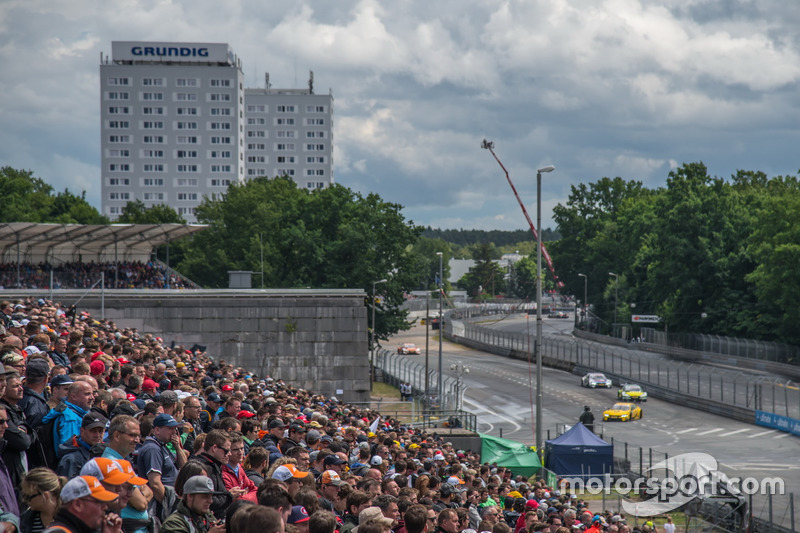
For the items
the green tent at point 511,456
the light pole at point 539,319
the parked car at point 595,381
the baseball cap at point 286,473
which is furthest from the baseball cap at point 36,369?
the parked car at point 595,381

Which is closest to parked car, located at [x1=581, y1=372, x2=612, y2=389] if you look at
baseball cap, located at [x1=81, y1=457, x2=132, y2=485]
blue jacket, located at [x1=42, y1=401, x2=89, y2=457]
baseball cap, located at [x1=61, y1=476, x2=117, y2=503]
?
blue jacket, located at [x1=42, y1=401, x2=89, y2=457]

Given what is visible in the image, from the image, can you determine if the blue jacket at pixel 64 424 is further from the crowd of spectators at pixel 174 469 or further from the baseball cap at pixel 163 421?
the baseball cap at pixel 163 421

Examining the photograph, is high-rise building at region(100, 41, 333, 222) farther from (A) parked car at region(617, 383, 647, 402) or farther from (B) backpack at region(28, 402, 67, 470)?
(B) backpack at region(28, 402, 67, 470)

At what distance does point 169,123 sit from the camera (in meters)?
153

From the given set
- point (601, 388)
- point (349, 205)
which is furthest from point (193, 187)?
point (601, 388)

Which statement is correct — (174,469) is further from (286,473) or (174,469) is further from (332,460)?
(332,460)

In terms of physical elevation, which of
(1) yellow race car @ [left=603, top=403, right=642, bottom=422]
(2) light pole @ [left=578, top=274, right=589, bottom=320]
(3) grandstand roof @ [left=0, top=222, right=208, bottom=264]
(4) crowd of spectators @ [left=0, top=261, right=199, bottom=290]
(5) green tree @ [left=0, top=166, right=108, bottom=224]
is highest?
(5) green tree @ [left=0, top=166, right=108, bottom=224]

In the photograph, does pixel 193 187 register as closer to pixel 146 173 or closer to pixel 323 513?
pixel 146 173

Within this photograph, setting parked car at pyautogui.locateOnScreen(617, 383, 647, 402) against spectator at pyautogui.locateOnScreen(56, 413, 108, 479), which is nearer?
spectator at pyautogui.locateOnScreen(56, 413, 108, 479)

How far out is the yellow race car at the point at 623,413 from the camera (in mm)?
47384

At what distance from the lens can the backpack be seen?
825cm

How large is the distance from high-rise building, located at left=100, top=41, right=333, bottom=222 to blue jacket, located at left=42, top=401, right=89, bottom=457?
143670mm

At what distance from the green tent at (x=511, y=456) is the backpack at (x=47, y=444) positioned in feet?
69.7

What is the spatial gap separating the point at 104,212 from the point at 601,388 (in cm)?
11071
